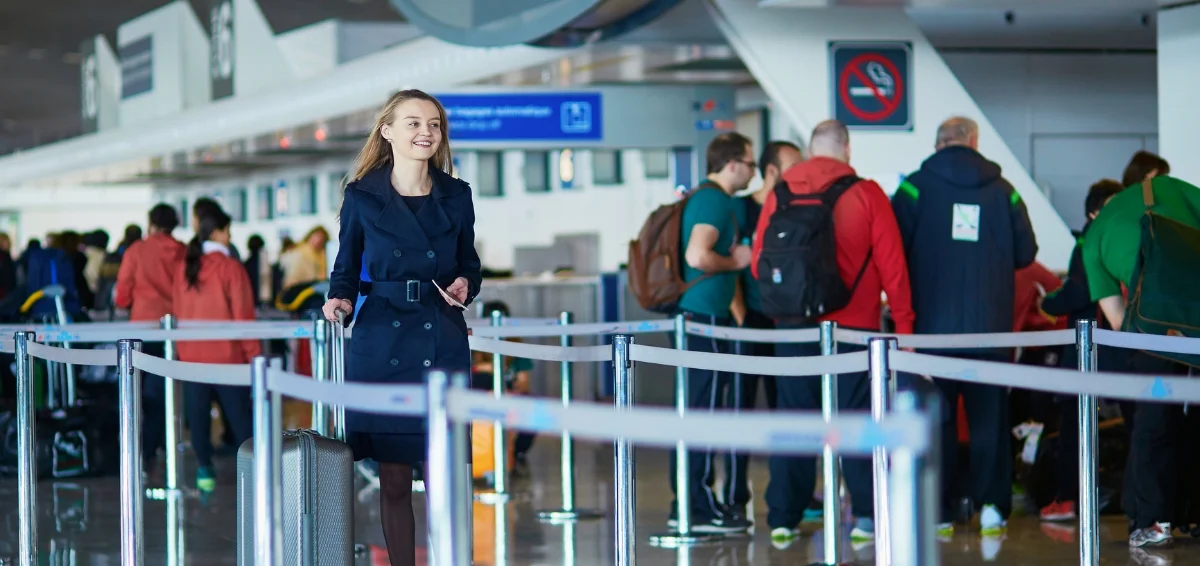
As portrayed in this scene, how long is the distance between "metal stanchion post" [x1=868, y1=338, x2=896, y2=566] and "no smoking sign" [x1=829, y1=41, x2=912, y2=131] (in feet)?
15.7

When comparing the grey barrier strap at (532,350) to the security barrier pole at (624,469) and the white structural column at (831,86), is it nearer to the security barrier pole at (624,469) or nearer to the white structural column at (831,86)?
the security barrier pole at (624,469)

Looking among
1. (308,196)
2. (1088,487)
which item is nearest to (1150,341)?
(1088,487)

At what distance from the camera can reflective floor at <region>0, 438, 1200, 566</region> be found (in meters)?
5.29

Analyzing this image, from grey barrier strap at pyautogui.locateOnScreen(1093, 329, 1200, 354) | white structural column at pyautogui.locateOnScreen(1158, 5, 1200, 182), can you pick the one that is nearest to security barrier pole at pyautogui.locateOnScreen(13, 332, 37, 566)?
grey barrier strap at pyautogui.locateOnScreen(1093, 329, 1200, 354)

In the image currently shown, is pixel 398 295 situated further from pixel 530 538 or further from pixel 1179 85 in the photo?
pixel 1179 85

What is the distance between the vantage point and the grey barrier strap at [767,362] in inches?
154

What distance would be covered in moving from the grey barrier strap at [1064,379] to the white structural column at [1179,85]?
4.86 meters

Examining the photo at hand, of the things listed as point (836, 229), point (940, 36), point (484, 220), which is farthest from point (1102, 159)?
point (484, 220)

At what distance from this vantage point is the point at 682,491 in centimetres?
555

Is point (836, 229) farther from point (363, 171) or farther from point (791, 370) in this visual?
point (363, 171)

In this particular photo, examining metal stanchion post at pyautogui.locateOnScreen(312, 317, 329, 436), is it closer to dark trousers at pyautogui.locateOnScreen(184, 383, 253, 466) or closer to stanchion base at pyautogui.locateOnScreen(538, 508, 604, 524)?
stanchion base at pyautogui.locateOnScreen(538, 508, 604, 524)

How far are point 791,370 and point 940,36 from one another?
596 cm

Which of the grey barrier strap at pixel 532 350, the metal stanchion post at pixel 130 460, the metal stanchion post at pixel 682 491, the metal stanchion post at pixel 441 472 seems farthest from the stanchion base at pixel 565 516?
the metal stanchion post at pixel 441 472

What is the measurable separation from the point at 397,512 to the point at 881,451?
1270mm
